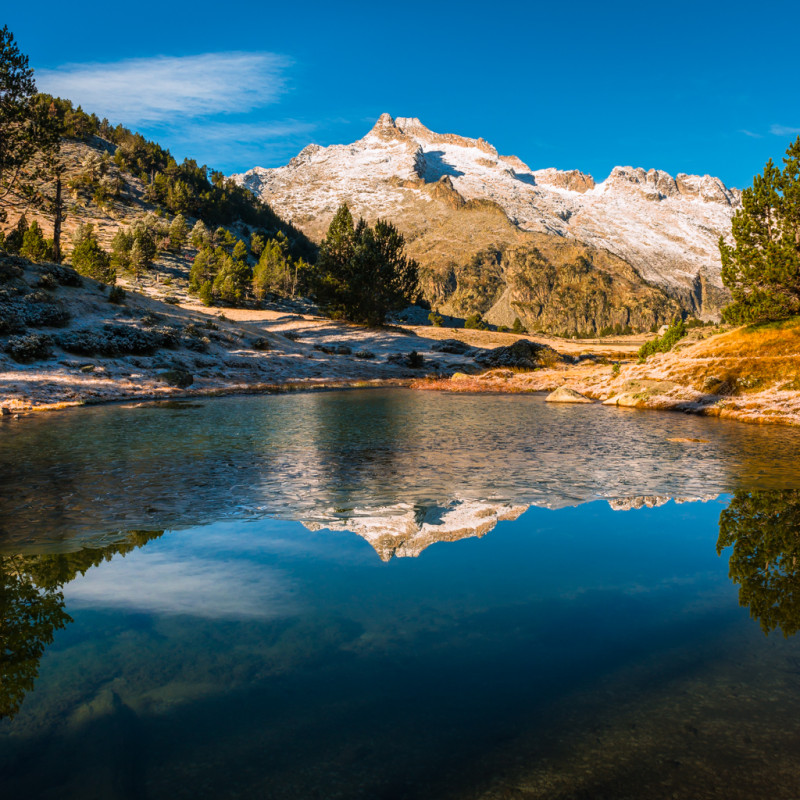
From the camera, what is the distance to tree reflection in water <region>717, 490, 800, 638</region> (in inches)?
187

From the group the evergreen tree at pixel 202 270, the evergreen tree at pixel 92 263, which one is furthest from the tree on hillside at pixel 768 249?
the evergreen tree at pixel 202 270

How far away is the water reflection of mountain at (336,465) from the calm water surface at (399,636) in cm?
11

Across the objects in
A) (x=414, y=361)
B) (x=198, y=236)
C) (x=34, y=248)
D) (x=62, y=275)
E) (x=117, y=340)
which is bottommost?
(x=117, y=340)

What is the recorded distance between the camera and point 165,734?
3.20 meters

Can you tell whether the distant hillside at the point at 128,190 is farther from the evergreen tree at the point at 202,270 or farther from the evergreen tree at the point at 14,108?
the evergreen tree at the point at 14,108

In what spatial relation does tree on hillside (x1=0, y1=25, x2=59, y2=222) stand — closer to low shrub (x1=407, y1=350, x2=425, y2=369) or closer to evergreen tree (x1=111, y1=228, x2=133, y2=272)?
low shrub (x1=407, y1=350, x2=425, y2=369)

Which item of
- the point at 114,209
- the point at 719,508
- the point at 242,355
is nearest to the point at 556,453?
the point at 719,508

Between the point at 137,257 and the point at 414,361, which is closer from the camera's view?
the point at 414,361

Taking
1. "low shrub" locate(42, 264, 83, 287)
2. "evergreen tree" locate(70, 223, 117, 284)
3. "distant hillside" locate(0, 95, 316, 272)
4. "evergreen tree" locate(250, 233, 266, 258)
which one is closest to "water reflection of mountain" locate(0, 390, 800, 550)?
"low shrub" locate(42, 264, 83, 287)

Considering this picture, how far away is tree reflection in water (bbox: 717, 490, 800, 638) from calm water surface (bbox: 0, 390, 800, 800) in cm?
4

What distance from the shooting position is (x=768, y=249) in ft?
67.4

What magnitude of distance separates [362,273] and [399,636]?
58.9 meters

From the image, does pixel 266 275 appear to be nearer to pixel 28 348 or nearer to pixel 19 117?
pixel 19 117

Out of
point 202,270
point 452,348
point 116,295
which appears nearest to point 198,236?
point 202,270
